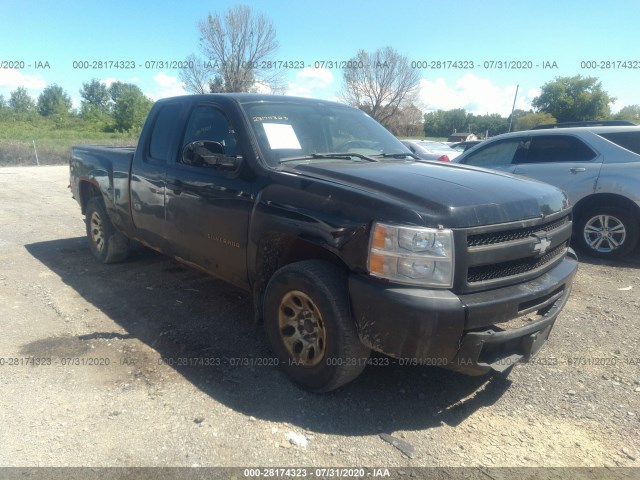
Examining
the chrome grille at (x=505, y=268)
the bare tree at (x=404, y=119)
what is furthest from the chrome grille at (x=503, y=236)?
the bare tree at (x=404, y=119)

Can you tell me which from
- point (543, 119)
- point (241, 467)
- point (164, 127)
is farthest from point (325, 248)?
point (543, 119)

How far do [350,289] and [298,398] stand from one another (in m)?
0.91

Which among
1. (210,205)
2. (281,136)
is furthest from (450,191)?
(210,205)

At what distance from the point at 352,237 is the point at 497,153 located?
5.36 m

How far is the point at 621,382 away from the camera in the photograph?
3303 millimetres

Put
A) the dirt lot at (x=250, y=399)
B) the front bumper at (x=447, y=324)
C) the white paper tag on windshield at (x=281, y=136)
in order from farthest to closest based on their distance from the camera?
the white paper tag on windshield at (x=281, y=136), the dirt lot at (x=250, y=399), the front bumper at (x=447, y=324)

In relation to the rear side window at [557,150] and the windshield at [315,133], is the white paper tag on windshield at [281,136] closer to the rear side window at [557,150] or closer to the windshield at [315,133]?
the windshield at [315,133]

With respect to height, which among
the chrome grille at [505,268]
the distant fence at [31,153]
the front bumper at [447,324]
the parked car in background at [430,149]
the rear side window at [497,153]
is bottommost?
the distant fence at [31,153]

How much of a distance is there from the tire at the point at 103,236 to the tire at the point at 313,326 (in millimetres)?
3171

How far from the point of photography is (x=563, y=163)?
251 inches

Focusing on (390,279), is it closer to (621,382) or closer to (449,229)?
(449,229)

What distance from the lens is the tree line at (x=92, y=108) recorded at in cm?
5375

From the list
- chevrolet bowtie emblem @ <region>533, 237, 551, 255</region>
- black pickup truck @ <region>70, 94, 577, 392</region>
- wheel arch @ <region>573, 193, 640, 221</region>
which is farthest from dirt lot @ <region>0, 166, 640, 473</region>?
wheel arch @ <region>573, 193, 640, 221</region>

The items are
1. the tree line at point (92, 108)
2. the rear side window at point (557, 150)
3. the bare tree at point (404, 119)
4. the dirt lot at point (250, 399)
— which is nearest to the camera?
the dirt lot at point (250, 399)
